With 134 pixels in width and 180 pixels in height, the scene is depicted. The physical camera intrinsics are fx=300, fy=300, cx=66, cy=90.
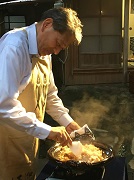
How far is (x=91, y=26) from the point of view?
32.8ft

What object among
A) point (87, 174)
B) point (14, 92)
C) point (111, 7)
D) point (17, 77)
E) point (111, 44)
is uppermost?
point (111, 7)

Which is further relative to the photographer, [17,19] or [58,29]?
[17,19]

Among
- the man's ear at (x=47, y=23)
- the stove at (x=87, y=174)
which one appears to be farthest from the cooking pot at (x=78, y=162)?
the man's ear at (x=47, y=23)

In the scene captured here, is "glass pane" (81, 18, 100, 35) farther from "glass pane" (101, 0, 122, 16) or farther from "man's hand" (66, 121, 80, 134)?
"man's hand" (66, 121, 80, 134)

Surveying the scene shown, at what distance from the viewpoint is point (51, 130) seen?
276 cm

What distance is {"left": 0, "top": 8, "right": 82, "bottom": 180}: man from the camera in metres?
2.61

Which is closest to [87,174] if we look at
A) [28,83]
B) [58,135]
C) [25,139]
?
[58,135]

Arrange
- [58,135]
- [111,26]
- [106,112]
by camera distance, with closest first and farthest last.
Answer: [58,135]
[106,112]
[111,26]

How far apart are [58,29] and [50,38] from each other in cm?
14

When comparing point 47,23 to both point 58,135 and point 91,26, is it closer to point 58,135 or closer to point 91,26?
point 58,135

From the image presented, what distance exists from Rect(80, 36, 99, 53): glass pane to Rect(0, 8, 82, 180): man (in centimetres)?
687

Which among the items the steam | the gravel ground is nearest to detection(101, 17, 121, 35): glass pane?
the gravel ground

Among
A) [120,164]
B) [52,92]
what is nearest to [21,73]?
[52,92]

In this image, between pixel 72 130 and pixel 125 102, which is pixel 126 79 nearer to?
pixel 125 102
